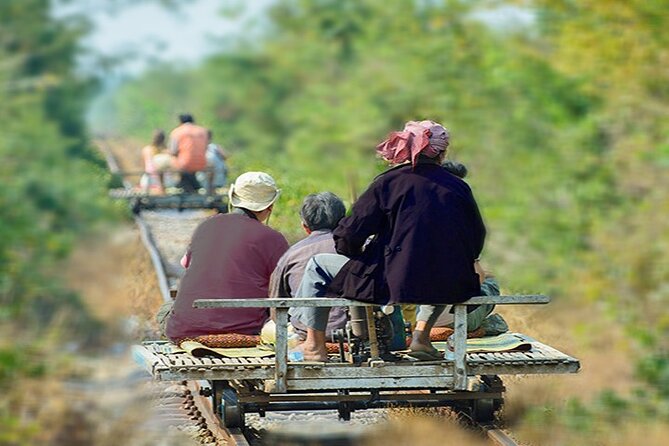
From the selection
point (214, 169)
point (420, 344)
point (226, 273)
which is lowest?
point (420, 344)

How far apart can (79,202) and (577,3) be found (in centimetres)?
1327

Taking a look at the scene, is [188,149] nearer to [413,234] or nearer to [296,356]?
[296,356]

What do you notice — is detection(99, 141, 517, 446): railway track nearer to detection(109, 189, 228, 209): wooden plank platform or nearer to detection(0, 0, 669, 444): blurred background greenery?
detection(0, 0, 669, 444): blurred background greenery

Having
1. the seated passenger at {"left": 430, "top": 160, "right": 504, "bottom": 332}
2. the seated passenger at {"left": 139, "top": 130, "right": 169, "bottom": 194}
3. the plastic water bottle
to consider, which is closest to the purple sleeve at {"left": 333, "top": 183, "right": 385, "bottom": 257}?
the plastic water bottle

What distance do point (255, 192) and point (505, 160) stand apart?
16481 millimetres

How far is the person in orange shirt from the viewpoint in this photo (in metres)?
21.5

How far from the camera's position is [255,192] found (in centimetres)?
874

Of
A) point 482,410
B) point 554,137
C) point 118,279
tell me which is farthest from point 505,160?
point 482,410

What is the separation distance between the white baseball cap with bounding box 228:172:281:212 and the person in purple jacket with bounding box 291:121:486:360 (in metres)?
1.11

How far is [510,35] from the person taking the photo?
80.2 feet

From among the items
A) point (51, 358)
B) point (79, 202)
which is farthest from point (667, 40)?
point (79, 202)

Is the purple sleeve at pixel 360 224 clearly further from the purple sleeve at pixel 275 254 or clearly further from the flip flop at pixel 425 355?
the purple sleeve at pixel 275 254

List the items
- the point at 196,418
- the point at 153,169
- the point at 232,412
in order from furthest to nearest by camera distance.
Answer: the point at 153,169 < the point at 196,418 < the point at 232,412

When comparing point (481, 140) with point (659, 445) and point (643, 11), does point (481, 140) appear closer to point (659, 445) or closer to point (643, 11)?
point (643, 11)
